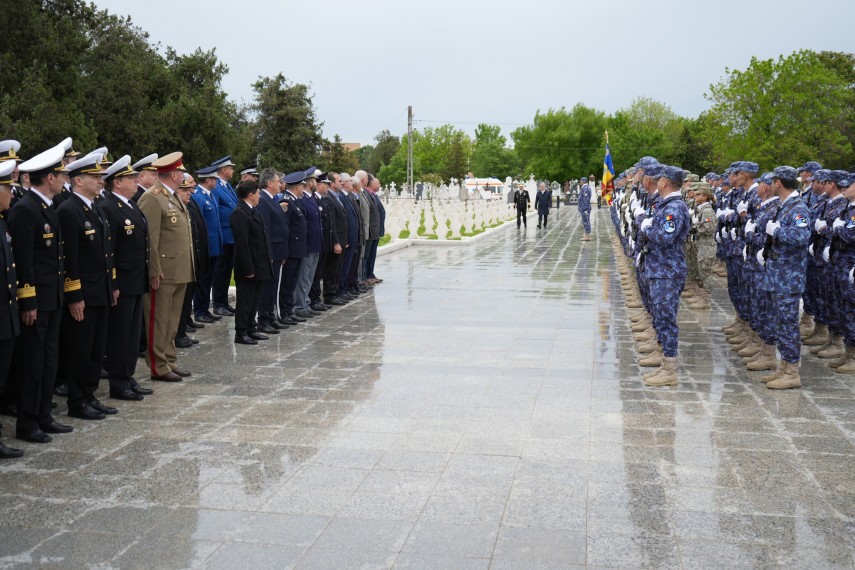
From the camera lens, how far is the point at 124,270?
21.4ft

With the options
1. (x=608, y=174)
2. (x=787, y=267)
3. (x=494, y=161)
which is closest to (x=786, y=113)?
(x=608, y=174)

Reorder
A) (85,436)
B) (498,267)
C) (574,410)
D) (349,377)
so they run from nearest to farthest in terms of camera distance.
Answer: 1. (85,436)
2. (574,410)
3. (349,377)
4. (498,267)

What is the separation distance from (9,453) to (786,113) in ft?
151

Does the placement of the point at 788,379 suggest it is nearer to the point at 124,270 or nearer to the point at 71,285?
the point at 124,270

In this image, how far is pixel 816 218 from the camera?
27.5 feet

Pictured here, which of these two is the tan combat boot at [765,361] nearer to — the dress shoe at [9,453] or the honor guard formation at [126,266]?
the honor guard formation at [126,266]

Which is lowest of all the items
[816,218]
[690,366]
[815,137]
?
[690,366]

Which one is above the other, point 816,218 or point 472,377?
point 816,218

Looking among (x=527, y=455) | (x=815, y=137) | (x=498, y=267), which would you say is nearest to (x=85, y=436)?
(x=527, y=455)

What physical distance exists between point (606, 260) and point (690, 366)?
1109 cm

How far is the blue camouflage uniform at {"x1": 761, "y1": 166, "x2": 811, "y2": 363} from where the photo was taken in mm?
6934

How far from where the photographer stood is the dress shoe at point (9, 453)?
511 cm

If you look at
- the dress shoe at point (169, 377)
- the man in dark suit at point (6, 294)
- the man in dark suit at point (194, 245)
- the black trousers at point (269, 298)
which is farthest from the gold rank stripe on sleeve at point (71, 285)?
the black trousers at point (269, 298)

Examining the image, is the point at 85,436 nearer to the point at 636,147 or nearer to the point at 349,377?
the point at 349,377
